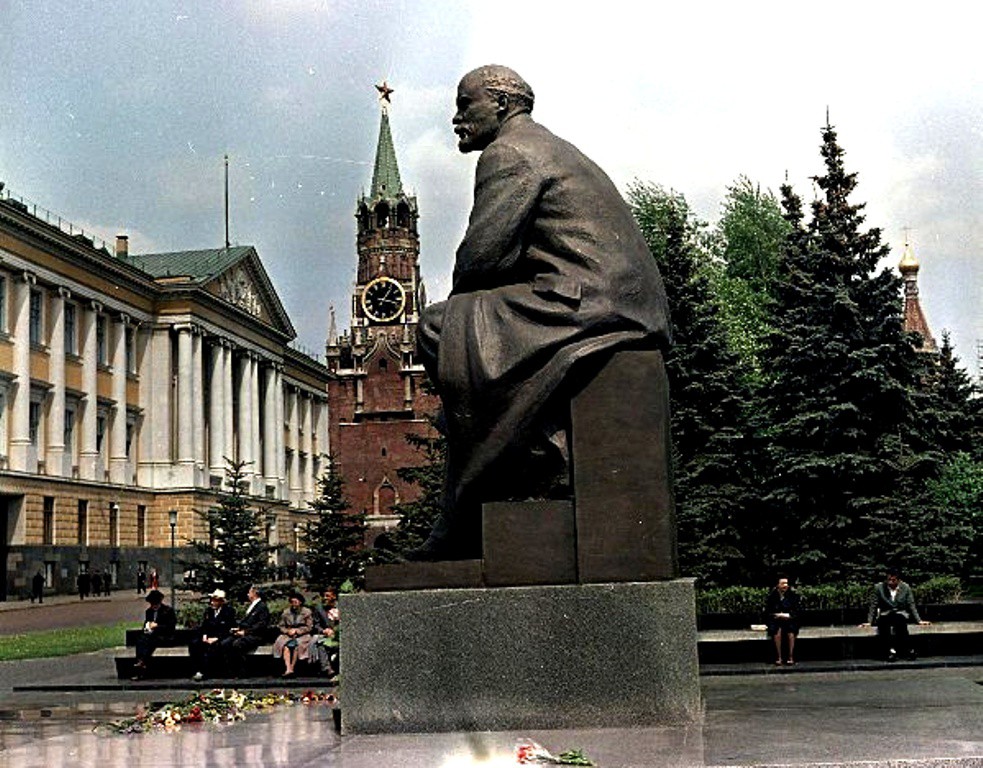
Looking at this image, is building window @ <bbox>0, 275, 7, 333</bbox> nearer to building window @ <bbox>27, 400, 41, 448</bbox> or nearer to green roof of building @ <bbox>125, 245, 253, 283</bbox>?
building window @ <bbox>27, 400, 41, 448</bbox>

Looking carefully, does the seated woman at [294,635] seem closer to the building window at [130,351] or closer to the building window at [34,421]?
the building window at [34,421]

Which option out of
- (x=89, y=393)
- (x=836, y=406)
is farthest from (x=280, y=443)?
(x=836, y=406)

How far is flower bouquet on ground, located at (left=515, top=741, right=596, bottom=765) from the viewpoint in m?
4.93

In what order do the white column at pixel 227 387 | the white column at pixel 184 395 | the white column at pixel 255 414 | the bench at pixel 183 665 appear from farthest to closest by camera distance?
the white column at pixel 255 414 < the white column at pixel 227 387 < the white column at pixel 184 395 < the bench at pixel 183 665

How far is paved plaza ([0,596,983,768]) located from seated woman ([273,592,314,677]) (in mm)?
9956

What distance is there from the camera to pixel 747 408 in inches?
1187

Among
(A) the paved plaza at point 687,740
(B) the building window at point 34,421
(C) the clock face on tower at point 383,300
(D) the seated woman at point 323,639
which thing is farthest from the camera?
(C) the clock face on tower at point 383,300

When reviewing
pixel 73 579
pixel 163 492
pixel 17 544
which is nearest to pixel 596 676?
pixel 17 544

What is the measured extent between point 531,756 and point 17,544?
5515 centimetres

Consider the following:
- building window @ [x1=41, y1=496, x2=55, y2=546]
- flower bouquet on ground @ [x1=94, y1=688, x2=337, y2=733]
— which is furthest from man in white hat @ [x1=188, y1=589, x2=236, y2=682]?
building window @ [x1=41, y1=496, x2=55, y2=546]

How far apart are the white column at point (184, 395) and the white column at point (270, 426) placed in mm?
15166

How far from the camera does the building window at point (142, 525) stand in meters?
70.7

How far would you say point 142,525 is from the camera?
2817 inches

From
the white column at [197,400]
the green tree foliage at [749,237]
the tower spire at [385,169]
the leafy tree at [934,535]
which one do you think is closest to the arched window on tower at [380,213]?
the tower spire at [385,169]
